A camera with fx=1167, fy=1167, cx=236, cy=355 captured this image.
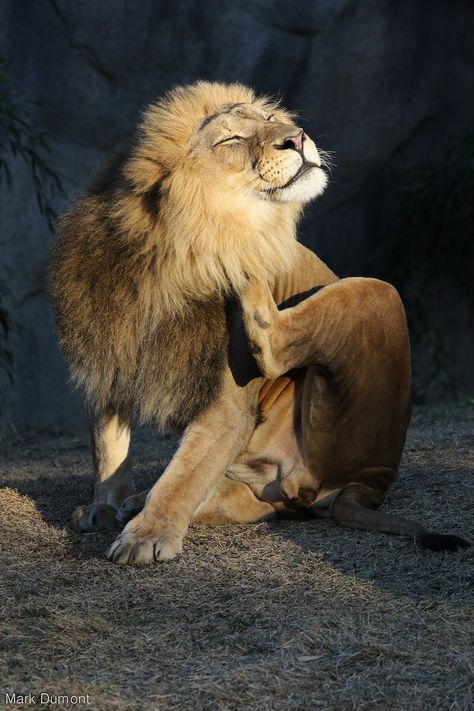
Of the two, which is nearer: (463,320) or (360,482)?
(360,482)

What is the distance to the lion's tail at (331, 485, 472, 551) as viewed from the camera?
3221 mm

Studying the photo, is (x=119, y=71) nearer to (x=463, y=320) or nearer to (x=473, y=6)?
(x=473, y=6)

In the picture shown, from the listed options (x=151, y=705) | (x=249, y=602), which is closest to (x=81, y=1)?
(x=249, y=602)

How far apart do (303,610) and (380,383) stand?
3.78 feet

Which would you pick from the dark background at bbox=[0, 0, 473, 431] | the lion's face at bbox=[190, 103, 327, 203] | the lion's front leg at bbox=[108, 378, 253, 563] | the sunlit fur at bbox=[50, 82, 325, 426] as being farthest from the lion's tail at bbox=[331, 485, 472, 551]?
the dark background at bbox=[0, 0, 473, 431]

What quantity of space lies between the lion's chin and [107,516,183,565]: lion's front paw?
1031 millimetres

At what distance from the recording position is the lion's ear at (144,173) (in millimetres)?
3492

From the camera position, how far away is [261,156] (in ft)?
11.2

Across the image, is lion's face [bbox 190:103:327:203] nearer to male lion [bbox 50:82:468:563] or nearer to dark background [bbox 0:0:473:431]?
male lion [bbox 50:82:468:563]

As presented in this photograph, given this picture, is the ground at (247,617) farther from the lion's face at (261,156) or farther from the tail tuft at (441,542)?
the lion's face at (261,156)

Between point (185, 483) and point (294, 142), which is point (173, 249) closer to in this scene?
point (294, 142)

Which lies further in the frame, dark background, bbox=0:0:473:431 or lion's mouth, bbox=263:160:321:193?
dark background, bbox=0:0:473:431

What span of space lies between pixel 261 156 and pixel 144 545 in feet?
3.85

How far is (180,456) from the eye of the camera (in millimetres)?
3457
